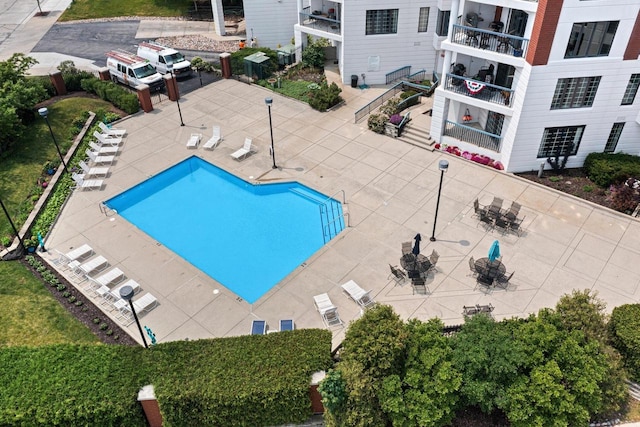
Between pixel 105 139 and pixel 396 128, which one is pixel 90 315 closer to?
pixel 105 139

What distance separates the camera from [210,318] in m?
18.4

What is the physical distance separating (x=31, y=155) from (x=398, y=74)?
23.8 m

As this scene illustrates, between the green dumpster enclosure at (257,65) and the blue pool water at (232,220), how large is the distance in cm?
1109

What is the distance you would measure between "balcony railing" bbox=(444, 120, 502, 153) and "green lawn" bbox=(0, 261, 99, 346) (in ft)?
67.1

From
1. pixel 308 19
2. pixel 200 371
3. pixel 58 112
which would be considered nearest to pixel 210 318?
pixel 200 371

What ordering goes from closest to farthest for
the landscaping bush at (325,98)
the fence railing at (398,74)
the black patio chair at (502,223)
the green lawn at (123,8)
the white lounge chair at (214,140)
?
the black patio chair at (502,223) → the white lounge chair at (214,140) → the landscaping bush at (325,98) → the fence railing at (398,74) → the green lawn at (123,8)

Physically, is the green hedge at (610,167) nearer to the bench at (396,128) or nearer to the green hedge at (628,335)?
the green hedge at (628,335)

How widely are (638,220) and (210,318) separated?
1928 centimetres

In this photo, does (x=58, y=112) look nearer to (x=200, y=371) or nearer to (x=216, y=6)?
(x=216, y=6)

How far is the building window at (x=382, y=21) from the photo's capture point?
31969 mm

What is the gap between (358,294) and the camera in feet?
61.1

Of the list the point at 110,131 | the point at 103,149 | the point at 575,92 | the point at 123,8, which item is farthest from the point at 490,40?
the point at 123,8

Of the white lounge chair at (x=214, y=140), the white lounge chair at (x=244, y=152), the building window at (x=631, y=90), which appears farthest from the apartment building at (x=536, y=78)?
the white lounge chair at (x=214, y=140)

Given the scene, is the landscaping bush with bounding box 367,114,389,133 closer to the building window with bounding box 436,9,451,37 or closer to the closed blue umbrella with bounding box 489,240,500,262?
the building window with bounding box 436,9,451,37
